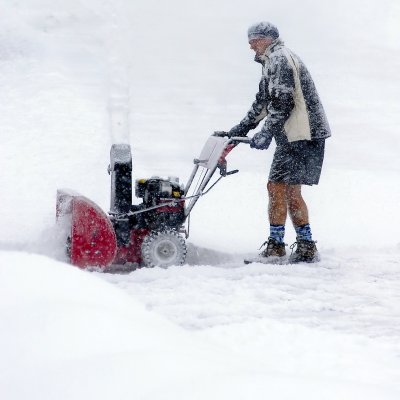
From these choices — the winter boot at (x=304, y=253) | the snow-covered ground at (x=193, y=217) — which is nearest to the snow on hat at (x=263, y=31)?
the winter boot at (x=304, y=253)

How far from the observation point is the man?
4941 mm

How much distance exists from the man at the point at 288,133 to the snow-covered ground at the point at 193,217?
12.7 inches

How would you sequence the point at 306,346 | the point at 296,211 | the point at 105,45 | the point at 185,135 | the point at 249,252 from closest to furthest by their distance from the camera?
the point at 306,346
the point at 296,211
the point at 249,252
the point at 185,135
the point at 105,45

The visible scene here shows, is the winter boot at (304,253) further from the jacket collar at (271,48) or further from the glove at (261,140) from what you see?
the jacket collar at (271,48)

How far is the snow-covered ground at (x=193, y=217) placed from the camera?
194 cm

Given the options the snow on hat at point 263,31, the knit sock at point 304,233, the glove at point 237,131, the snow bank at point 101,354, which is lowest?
the snow bank at point 101,354

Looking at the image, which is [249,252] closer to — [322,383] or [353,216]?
[353,216]

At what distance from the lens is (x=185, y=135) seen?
1116 centimetres

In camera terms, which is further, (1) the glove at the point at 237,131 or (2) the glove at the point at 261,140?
(1) the glove at the point at 237,131

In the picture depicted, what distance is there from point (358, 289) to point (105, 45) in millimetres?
15027

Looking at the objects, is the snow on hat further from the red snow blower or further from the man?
the red snow blower

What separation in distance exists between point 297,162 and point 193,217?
1918mm

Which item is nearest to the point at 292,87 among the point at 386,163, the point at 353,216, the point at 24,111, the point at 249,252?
the point at 249,252

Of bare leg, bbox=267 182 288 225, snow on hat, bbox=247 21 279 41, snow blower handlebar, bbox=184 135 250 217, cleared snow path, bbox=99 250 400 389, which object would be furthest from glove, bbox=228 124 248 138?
cleared snow path, bbox=99 250 400 389
